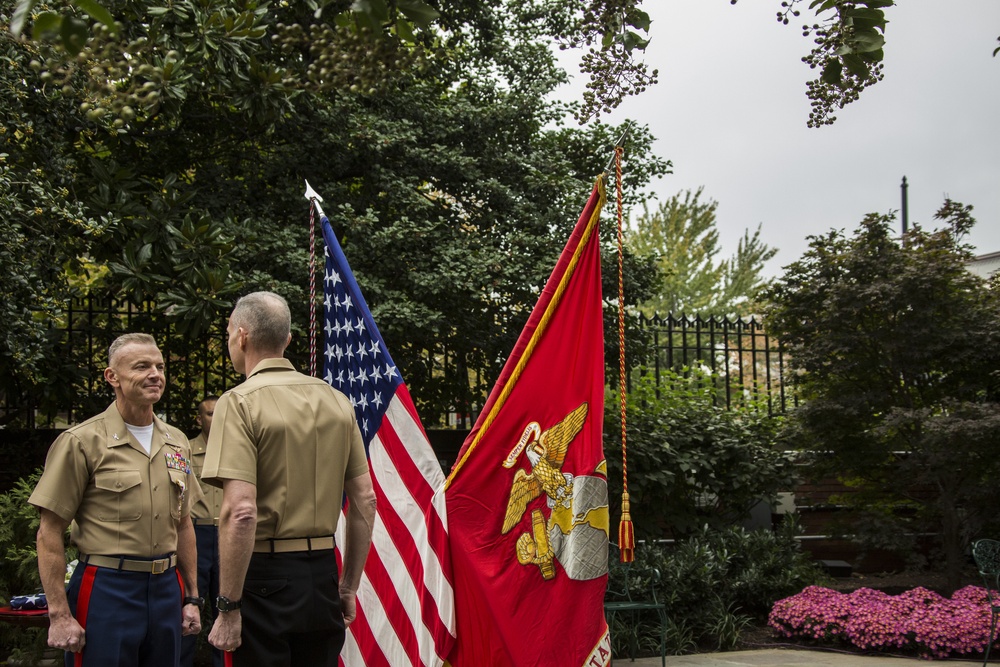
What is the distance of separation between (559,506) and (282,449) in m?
1.76

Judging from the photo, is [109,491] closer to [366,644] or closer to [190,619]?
[190,619]

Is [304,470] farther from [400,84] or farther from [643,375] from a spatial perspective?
[643,375]

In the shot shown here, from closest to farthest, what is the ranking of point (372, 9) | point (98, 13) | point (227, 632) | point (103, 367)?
point (98, 13), point (372, 9), point (227, 632), point (103, 367)

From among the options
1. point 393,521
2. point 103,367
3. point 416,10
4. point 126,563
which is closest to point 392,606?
point 393,521

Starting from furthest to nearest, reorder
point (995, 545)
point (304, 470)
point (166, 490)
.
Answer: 1. point (995, 545)
2. point (166, 490)
3. point (304, 470)

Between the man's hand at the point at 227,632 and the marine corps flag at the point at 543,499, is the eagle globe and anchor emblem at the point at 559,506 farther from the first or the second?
the man's hand at the point at 227,632

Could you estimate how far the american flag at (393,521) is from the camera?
506 centimetres

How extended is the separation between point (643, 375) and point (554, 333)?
6.21 meters

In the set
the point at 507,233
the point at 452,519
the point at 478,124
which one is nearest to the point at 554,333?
the point at 452,519

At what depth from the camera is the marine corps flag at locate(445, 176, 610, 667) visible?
470cm

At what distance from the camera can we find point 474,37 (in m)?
10.2

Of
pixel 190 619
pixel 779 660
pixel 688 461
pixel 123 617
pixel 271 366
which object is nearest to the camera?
pixel 271 366

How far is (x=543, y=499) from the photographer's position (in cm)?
486

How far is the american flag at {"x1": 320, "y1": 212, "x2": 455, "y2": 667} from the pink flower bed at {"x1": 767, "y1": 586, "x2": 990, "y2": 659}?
4776 mm
